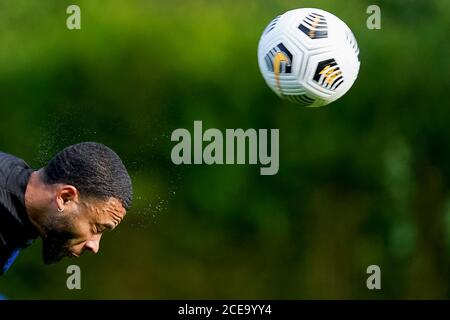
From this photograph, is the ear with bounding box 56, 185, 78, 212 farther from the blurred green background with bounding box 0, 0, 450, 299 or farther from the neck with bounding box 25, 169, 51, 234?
the blurred green background with bounding box 0, 0, 450, 299

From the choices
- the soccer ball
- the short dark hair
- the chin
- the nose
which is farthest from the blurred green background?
the short dark hair

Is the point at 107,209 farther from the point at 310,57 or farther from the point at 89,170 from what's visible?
the point at 310,57

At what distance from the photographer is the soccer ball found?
5.71m

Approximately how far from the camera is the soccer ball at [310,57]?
5711 millimetres

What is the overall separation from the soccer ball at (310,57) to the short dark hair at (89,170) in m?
1.77

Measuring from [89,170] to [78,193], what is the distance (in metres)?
0.12

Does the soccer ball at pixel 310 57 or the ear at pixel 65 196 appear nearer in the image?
the ear at pixel 65 196

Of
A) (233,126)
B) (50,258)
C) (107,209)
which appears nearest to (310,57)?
(107,209)

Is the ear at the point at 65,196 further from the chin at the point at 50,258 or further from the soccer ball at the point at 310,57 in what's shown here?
the soccer ball at the point at 310,57

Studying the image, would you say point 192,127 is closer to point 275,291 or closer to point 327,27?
point 275,291

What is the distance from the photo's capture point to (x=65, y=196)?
4.30 metres

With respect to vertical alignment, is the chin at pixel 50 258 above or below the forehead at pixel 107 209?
below

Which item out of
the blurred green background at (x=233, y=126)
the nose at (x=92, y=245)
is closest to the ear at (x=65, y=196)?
the nose at (x=92, y=245)

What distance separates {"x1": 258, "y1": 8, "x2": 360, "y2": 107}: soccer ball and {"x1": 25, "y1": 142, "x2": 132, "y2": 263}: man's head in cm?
173
